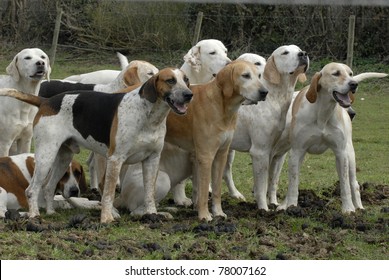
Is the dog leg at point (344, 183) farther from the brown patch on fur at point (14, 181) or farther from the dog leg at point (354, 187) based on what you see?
the brown patch on fur at point (14, 181)

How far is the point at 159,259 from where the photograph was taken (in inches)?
323

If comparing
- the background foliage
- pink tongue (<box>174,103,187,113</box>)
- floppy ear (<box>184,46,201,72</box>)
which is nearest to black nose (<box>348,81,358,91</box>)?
pink tongue (<box>174,103,187,113</box>)

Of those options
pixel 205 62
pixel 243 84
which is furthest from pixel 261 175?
pixel 205 62

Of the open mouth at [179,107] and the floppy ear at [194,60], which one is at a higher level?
the floppy ear at [194,60]

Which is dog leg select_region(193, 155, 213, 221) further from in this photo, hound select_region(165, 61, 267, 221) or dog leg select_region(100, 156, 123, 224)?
dog leg select_region(100, 156, 123, 224)

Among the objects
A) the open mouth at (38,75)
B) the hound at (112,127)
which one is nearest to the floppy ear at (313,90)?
the hound at (112,127)

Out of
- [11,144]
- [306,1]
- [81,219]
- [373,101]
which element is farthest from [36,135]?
[306,1]

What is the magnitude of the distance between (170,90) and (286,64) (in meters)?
1.68

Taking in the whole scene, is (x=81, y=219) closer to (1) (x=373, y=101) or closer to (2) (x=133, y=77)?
(2) (x=133, y=77)

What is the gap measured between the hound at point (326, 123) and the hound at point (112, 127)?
4.82 ft

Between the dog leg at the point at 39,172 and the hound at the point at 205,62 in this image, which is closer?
the dog leg at the point at 39,172

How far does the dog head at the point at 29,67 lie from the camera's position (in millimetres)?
11898
